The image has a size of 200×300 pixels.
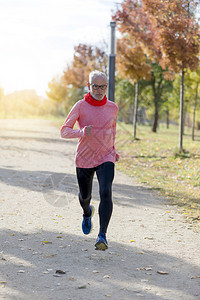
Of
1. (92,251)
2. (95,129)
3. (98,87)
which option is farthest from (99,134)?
(92,251)

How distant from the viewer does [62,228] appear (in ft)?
20.0

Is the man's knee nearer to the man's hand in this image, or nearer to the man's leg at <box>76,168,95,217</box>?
the man's leg at <box>76,168,95,217</box>

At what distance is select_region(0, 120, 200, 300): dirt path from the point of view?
12.5 feet

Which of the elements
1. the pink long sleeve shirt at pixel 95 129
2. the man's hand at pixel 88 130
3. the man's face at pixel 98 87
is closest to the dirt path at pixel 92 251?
the pink long sleeve shirt at pixel 95 129

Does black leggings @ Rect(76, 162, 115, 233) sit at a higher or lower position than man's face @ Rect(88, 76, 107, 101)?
lower

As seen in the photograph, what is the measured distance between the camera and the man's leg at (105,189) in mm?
4844

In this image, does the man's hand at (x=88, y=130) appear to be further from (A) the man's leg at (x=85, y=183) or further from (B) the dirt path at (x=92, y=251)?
(B) the dirt path at (x=92, y=251)

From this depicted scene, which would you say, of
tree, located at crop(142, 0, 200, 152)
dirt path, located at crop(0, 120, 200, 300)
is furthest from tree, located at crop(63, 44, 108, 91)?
dirt path, located at crop(0, 120, 200, 300)

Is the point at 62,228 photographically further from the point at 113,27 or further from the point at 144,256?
the point at 113,27

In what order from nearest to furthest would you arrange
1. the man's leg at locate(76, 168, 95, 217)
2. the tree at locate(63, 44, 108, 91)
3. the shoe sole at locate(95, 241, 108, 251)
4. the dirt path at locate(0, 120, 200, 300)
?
the dirt path at locate(0, 120, 200, 300) → the shoe sole at locate(95, 241, 108, 251) → the man's leg at locate(76, 168, 95, 217) → the tree at locate(63, 44, 108, 91)

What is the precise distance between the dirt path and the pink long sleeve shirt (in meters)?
1.05

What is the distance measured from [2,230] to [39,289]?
224 cm

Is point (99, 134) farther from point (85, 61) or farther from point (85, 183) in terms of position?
point (85, 61)

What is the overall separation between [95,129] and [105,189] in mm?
646
